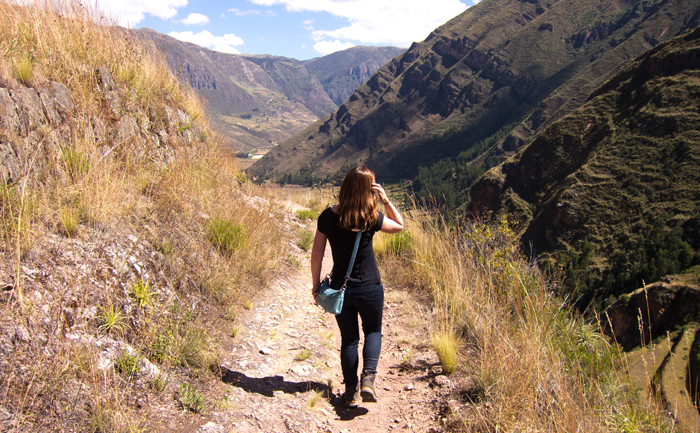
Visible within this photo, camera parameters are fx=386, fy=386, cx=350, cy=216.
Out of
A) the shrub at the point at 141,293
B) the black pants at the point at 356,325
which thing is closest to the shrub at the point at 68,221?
the shrub at the point at 141,293

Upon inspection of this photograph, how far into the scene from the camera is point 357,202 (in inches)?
105

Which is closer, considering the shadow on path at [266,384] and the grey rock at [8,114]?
the shadow on path at [266,384]

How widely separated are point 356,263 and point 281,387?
124 cm

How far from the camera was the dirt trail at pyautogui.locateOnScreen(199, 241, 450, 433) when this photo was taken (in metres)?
2.71

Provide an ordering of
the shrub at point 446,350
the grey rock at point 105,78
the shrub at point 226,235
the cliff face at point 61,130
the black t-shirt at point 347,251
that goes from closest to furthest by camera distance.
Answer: the black t-shirt at point 347,251
the cliff face at point 61,130
the shrub at point 446,350
the shrub at point 226,235
the grey rock at point 105,78

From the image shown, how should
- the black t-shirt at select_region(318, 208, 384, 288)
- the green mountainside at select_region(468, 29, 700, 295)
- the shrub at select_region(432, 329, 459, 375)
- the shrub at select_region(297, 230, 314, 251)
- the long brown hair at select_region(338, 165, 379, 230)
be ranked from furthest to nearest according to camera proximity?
the green mountainside at select_region(468, 29, 700, 295)
the shrub at select_region(297, 230, 314, 251)
the shrub at select_region(432, 329, 459, 375)
the black t-shirt at select_region(318, 208, 384, 288)
the long brown hair at select_region(338, 165, 379, 230)

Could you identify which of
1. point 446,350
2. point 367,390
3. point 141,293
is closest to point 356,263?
point 367,390

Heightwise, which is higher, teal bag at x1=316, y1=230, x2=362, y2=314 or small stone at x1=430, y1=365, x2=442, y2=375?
teal bag at x1=316, y1=230, x2=362, y2=314

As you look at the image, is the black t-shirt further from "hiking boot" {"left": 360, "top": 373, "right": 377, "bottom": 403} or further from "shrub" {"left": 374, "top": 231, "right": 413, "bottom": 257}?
"shrub" {"left": 374, "top": 231, "right": 413, "bottom": 257}

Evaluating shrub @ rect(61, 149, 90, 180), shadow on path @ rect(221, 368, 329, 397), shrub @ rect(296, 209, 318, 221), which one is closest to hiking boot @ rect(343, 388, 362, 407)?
shadow on path @ rect(221, 368, 329, 397)

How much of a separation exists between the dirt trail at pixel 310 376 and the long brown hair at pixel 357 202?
141cm

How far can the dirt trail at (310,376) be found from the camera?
8.91 feet

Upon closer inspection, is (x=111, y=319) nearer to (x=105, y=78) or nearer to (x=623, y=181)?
(x=105, y=78)

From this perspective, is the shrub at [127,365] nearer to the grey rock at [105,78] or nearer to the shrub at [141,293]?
the shrub at [141,293]
